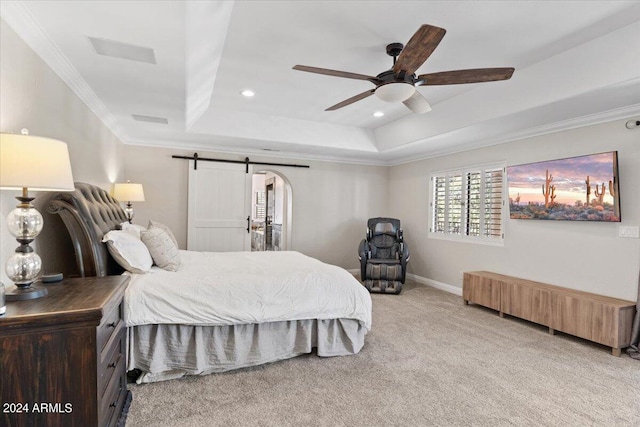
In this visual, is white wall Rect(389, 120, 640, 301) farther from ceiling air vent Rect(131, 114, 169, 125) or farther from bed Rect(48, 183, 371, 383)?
ceiling air vent Rect(131, 114, 169, 125)

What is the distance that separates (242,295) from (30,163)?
5.28 feet

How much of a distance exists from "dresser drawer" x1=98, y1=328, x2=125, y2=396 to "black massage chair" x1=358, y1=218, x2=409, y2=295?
3.75 m

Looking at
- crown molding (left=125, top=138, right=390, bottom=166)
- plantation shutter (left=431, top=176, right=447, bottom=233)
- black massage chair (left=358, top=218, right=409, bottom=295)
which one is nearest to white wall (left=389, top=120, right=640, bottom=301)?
plantation shutter (left=431, top=176, right=447, bottom=233)

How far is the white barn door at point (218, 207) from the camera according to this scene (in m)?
5.48

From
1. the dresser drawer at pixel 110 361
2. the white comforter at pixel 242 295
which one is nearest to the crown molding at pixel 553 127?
the white comforter at pixel 242 295

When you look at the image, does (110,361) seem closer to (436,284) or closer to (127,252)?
(127,252)

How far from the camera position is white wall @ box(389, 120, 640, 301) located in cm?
331

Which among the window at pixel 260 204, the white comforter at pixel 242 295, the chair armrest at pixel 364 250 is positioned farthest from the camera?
Result: the window at pixel 260 204

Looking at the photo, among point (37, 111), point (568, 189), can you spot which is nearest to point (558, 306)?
point (568, 189)

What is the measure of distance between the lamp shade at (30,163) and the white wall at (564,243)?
4.60m

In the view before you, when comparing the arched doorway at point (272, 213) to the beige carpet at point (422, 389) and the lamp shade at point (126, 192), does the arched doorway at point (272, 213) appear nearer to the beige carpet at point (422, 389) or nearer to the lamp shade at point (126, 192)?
the lamp shade at point (126, 192)

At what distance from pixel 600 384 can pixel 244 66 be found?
13.3ft

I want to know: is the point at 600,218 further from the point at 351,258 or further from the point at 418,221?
the point at 351,258

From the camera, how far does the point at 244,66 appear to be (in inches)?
130
